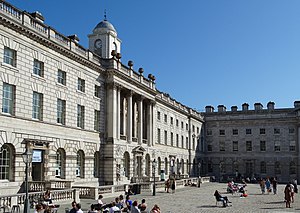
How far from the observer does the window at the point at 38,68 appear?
104 feet

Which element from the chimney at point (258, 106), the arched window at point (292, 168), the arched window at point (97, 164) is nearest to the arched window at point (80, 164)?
the arched window at point (97, 164)

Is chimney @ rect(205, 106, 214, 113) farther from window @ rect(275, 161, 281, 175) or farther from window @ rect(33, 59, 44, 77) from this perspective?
window @ rect(33, 59, 44, 77)

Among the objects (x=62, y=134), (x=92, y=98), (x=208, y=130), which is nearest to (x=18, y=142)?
(x=62, y=134)

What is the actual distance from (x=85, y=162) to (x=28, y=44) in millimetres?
12684

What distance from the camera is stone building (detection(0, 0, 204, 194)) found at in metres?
28.7

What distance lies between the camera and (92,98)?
40000 mm

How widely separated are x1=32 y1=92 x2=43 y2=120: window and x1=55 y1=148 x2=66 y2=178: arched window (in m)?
4.18

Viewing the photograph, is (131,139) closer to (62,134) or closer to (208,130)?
(62,134)

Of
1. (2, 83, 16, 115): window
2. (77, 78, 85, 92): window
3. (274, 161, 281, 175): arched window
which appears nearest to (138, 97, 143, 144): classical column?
(77, 78, 85, 92): window

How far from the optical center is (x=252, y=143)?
80125 mm

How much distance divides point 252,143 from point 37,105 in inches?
2240

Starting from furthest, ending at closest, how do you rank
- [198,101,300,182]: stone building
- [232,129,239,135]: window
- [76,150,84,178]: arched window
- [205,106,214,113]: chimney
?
[205,106,214,113]: chimney → [232,129,239,135]: window → [198,101,300,182]: stone building → [76,150,84,178]: arched window

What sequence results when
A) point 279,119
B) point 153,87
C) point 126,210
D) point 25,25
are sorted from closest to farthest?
1. point 126,210
2. point 25,25
3. point 153,87
4. point 279,119

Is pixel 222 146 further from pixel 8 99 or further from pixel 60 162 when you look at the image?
pixel 8 99
